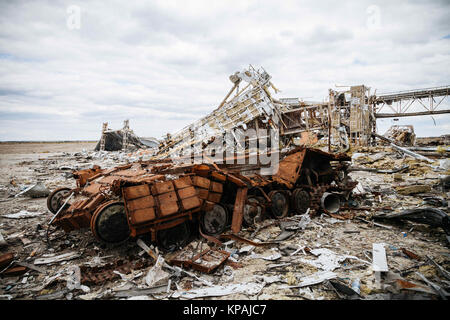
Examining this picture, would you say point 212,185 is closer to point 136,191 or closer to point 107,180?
point 136,191

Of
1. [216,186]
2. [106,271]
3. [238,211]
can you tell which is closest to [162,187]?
[216,186]

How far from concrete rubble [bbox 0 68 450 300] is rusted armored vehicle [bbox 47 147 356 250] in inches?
0.9

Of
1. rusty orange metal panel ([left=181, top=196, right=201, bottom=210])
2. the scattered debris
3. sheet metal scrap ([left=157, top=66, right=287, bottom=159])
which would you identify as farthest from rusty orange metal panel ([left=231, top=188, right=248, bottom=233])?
sheet metal scrap ([left=157, top=66, right=287, bottom=159])

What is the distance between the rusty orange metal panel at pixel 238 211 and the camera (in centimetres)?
501

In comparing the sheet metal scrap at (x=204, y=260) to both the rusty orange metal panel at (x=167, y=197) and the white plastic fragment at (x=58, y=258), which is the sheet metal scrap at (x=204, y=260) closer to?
the rusty orange metal panel at (x=167, y=197)

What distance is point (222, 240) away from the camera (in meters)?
4.77

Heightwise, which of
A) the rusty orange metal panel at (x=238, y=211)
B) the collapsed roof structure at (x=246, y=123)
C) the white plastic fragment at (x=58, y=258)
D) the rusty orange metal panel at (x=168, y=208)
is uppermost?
the collapsed roof structure at (x=246, y=123)

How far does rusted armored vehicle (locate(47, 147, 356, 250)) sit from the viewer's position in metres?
3.81

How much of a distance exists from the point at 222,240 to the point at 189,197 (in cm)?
126

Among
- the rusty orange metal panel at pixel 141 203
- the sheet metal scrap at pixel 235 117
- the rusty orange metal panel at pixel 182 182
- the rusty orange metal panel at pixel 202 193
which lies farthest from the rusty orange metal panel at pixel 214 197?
the sheet metal scrap at pixel 235 117

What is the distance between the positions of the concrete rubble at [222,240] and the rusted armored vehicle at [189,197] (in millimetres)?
23
